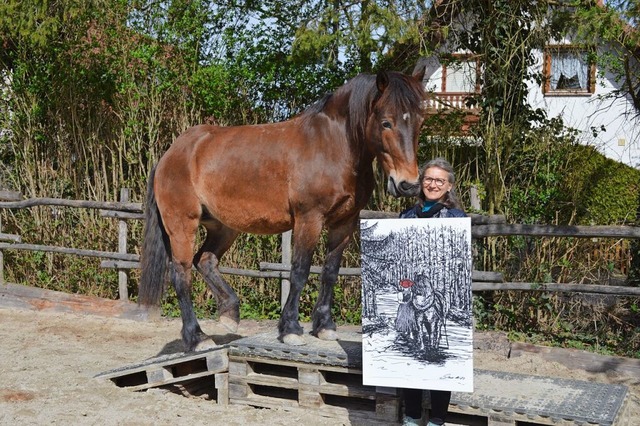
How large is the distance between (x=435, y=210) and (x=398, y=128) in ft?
2.06

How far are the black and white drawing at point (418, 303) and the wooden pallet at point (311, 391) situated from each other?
1.68 ft

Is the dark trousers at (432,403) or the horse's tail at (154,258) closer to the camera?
the dark trousers at (432,403)

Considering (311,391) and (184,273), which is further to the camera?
(184,273)

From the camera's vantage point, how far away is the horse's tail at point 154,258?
5699 mm

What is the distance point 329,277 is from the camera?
499cm

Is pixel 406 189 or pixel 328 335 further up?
pixel 406 189

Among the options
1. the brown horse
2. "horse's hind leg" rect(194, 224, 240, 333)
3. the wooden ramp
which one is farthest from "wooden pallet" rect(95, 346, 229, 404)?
the wooden ramp

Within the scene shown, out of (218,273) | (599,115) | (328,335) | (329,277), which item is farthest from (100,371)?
(599,115)

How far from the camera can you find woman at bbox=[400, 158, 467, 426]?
3.67 m

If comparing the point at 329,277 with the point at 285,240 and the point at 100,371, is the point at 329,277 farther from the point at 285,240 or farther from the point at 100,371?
the point at 285,240

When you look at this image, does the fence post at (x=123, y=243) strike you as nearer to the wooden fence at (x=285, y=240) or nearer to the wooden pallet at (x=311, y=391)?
the wooden fence at (x=285, y=240)

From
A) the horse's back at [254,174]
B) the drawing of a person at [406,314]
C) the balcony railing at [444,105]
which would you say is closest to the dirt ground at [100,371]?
the drawing of a person at [406,314]

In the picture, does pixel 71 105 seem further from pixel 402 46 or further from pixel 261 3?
pixel 402 46

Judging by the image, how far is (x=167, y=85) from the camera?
8633 mm
